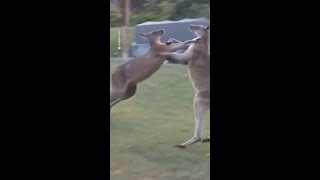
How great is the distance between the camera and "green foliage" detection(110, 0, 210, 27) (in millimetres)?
1972

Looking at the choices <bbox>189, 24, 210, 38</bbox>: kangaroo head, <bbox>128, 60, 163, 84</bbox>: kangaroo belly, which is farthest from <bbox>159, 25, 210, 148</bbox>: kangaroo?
<bbox>128, 60, 163, 84</bbox>: kangaroo belly

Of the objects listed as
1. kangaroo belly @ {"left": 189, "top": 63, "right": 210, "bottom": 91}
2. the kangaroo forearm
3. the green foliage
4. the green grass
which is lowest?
kangaroo belly @ {"left": 189, "top": 63, "right": 210, "bottom": 91}

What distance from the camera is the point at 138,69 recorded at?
→ 2.00 meters

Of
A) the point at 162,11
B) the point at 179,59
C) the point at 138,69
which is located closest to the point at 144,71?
the point at 138,69

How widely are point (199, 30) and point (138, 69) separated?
0.32 meters

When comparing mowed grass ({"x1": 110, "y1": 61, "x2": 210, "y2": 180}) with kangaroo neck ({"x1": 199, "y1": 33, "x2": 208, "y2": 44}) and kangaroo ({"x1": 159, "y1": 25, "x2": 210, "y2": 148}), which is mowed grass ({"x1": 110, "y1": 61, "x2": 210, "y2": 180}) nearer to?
kangaroo ({"x1": 159, "y1": 25, "x2": 210, "y2": 148})

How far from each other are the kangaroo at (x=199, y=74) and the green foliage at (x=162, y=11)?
7 cm

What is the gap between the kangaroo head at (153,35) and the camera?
6.54 ft

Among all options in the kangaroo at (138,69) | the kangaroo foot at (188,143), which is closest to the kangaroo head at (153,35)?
the kangaroo at (138,69)

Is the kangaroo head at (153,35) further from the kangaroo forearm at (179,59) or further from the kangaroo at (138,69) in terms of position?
the kangaroo forearm at (179,59)

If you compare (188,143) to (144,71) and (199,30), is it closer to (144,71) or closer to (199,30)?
(144,71)
